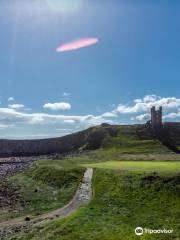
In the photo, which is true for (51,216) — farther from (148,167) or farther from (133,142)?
(133,142)

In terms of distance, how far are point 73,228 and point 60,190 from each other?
2035 cm

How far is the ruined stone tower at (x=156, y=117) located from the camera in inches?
6152

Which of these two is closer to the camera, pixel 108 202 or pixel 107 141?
pixel 108 202

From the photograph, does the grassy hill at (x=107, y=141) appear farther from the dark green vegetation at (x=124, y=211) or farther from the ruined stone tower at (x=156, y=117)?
the dark green vegetation at (x=124, y=211)

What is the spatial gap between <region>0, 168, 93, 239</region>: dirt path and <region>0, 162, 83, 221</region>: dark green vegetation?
1.32 m

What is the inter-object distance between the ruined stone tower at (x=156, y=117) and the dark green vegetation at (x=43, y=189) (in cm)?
9065

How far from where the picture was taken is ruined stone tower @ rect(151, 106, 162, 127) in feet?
513

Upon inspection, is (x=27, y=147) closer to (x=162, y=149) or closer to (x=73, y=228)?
(x=162, y=149)

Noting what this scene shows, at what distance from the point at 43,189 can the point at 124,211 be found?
19968 millimetres

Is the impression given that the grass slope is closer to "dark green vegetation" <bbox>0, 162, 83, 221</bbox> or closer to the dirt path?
"dark green vegetation" <bbox>0, 162, 83, 221</bbox>

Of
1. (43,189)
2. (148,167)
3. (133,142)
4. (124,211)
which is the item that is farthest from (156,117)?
(124,211)

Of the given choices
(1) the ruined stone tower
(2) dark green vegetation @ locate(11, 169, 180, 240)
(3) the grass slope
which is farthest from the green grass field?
(1) the ruined stone tower

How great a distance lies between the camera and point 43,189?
5650cm

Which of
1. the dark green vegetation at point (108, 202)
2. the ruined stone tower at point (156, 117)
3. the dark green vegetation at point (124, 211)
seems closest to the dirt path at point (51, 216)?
the dark green vegetation at point (108, 202)
